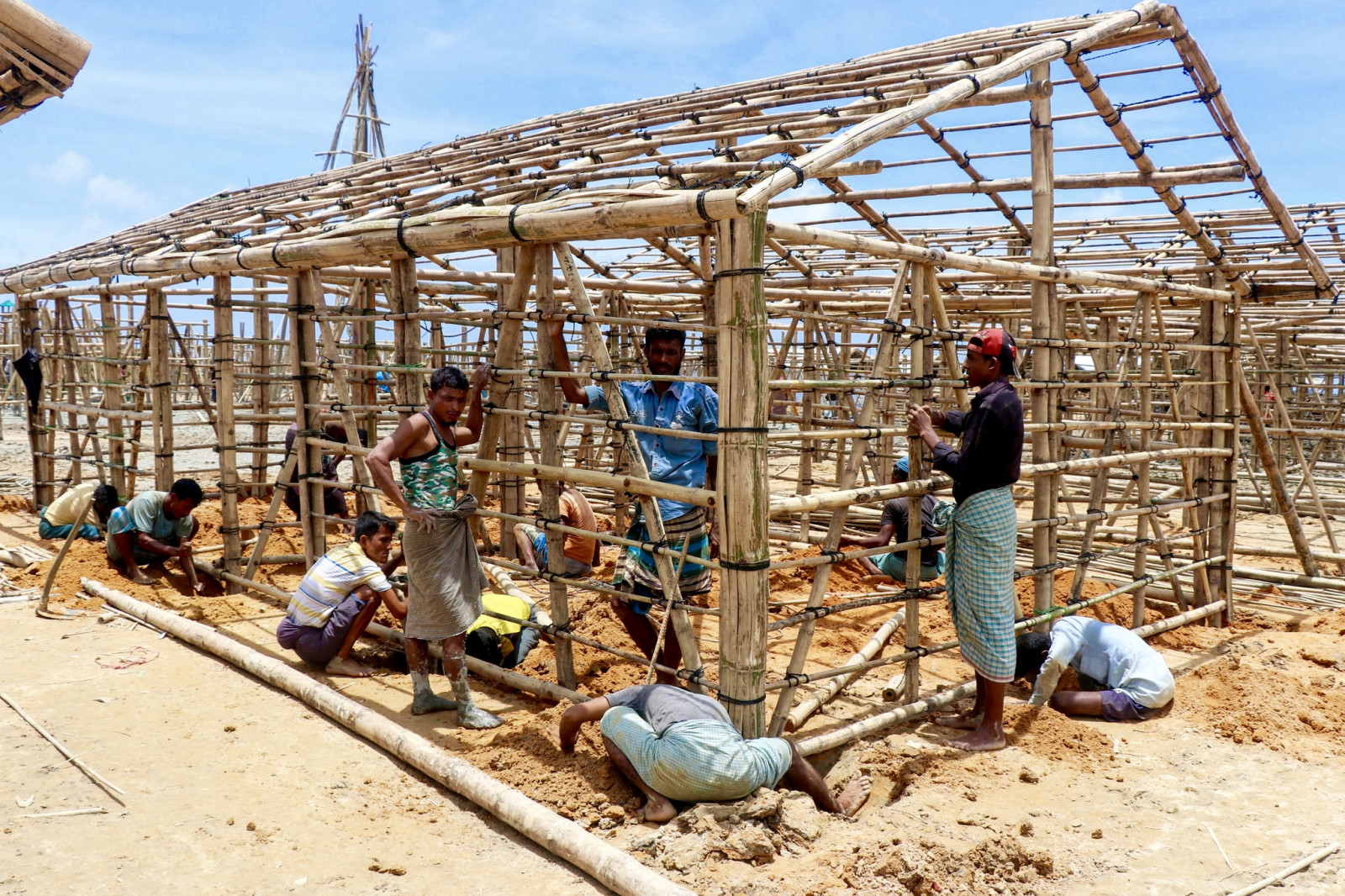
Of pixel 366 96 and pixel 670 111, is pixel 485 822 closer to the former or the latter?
pixel 670 111

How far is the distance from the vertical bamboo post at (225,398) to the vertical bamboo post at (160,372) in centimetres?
66

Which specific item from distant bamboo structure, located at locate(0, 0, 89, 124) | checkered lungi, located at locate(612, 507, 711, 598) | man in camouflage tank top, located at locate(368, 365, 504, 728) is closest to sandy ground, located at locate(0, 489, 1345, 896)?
man in camouflage tank top, located at locate(368, 365, 504, 728)

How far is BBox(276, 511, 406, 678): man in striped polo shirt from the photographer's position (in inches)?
207

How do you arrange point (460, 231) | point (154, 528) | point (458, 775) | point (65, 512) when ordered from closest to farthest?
Result: point (458, 775)
point (460, 231)
point (154, 528)
point (65, 512)

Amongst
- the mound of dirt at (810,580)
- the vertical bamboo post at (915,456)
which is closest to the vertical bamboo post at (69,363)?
the mound of dirt at (810,580)

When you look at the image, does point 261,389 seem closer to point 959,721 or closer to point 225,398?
point 225,398

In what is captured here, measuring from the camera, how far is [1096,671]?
5.05 meters

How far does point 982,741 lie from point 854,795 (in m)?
0.83

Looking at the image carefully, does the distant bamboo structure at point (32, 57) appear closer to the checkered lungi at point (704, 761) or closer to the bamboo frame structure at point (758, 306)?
the bamboo frame structure at point (758, 306)

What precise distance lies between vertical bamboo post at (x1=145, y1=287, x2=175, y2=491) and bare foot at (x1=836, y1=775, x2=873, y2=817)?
5.71 metres

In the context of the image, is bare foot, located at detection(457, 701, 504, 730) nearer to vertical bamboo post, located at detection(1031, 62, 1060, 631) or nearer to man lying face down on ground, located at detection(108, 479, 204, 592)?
vertical bamboo post, located at detection(1031, 62, 1060, 631)

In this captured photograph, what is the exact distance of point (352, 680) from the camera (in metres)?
5.25

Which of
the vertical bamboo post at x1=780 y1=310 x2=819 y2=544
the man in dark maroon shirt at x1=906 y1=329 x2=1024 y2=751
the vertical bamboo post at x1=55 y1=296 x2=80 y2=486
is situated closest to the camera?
the man in dark maroon shirt at x1=906 y1=329 x2=1024 y2=751

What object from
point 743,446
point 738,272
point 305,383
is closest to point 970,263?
point 738,272
